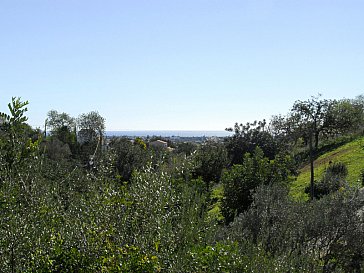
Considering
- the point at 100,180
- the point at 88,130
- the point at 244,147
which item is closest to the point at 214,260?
the point at 100,180

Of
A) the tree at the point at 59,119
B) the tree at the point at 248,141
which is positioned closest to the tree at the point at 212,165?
the tree at the point at 248,141

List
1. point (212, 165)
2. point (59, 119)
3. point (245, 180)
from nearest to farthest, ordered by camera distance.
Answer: point (245, 180) → point (212, 165) → point (59, 119)

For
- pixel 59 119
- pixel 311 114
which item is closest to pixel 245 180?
pixel 311 114

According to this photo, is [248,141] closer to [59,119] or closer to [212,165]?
[212,165]

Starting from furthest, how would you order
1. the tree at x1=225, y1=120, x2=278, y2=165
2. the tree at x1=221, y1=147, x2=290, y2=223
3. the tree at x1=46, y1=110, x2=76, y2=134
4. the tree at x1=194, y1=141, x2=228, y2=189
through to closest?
1. the tree at x1=46, y1=110, x2=76, y2=134
2. the tree at x1=225, y1=120, x2=278, y2=165
3. the tree at x1=194, y1=141, x2=228, y2=189
4. the tree at x1=221, y1=147, x2=290, y2=223

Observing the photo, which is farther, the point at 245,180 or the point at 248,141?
the point at 248,141

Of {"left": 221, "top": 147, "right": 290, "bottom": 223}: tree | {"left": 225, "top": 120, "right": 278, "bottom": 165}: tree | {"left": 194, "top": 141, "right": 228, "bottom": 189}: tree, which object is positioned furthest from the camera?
{"left": 225, "top": 120, "right": 278, "bottom": 165}: tree

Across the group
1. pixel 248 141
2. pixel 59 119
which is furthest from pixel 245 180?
pixel 59 119

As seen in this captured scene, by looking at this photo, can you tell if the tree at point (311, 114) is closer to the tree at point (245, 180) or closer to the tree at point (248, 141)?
the tree at point (245, 180)

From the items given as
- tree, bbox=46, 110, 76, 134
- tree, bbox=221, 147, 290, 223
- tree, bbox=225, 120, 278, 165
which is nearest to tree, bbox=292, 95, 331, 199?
tree, bbox=221, 147, 290, 223

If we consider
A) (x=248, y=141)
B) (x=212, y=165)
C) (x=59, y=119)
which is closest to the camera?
(x=212, y=165)

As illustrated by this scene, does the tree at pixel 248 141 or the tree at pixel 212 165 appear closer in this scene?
the tree at pixel 212 165

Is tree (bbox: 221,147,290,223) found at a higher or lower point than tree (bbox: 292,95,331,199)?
lower

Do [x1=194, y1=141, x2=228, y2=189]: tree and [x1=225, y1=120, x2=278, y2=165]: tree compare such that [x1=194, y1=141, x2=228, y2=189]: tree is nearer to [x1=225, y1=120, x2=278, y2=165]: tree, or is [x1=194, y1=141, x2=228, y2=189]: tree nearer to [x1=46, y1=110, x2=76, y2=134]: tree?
[x1=225, y1=120, x2=278, y2=165]: tree
